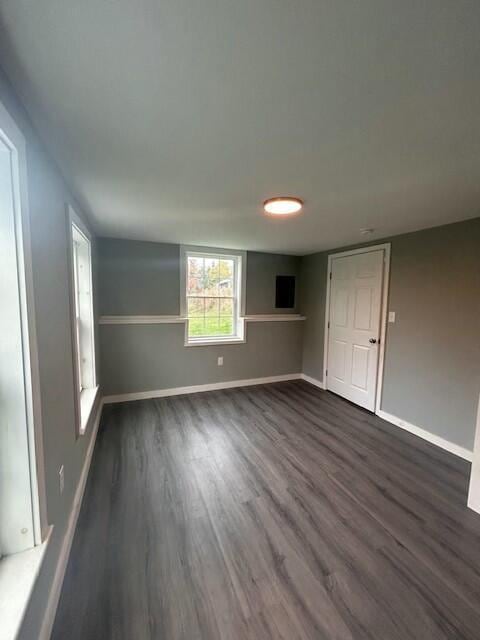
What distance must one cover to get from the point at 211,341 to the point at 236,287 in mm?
931

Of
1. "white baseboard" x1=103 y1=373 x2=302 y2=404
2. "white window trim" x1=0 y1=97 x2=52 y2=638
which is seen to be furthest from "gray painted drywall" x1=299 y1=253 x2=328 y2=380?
"white window trim" x1=0 y1=97 x2=52 y2=638

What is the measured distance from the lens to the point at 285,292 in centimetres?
458

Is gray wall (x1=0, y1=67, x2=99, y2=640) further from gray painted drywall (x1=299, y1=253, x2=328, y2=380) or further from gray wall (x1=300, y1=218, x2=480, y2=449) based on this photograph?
gray painted drywall (x1=299, y1=253, x2=328, y2=380)

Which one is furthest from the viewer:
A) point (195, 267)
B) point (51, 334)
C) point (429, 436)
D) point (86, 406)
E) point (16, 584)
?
point (195, 267)

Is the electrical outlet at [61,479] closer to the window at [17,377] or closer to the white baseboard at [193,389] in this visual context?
the window at [17,377]

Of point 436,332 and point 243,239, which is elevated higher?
point 243,239

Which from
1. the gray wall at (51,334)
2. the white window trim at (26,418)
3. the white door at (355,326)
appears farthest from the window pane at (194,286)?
the white window trim at (26,418)

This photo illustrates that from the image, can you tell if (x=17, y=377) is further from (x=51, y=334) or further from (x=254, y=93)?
(x=254, y=93)

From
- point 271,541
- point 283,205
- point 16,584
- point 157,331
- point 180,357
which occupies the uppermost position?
point 283,205

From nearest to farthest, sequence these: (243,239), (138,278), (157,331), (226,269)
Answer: (243,239), (138,278), (157,331), (226,269)

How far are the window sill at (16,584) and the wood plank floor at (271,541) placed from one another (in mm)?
415

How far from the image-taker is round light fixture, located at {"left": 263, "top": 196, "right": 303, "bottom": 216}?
1.98 meters

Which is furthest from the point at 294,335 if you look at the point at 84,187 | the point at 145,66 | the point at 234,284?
the point at 145,66

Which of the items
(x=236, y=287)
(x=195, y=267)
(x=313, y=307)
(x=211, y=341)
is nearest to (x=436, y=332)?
(x=313, y=307)
